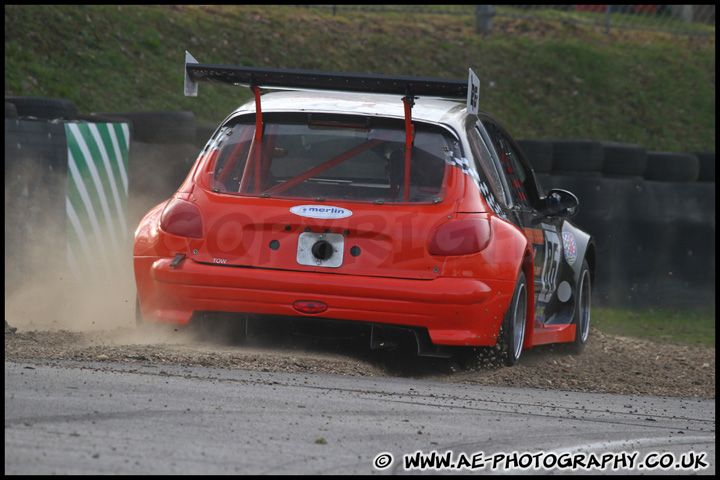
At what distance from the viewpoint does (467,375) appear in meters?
5.86

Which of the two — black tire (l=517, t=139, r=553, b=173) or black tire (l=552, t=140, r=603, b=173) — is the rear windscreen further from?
black tire (l=552, t=140, r=603, b=173)

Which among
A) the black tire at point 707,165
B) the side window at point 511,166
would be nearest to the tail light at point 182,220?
the side window at point 511,166

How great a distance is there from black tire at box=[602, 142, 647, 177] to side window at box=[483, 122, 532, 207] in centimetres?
431

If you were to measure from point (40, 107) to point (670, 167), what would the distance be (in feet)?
21.7

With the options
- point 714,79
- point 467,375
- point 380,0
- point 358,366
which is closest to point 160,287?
point 358,366

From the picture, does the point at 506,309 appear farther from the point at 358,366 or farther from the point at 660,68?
the point at 660,68

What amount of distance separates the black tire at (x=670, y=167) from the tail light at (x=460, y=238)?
663 cm

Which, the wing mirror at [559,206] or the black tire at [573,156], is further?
the black tire at [573,156]

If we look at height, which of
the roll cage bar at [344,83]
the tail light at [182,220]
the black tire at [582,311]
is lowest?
the black tire at [582,311]

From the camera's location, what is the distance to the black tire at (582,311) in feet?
25.1

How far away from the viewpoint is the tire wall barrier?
8.16m

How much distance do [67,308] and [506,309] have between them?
11.7 ft

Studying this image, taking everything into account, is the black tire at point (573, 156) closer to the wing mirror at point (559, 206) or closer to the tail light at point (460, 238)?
the wing mirror at point (559, 206)

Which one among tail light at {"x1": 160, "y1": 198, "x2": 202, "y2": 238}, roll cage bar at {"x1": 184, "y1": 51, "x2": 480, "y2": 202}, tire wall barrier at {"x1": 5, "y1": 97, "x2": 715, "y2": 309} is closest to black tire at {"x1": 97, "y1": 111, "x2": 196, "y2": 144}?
tire wall barrier at {"x1": 5, "y1": 97, "x2": 715, "y2": 309}
